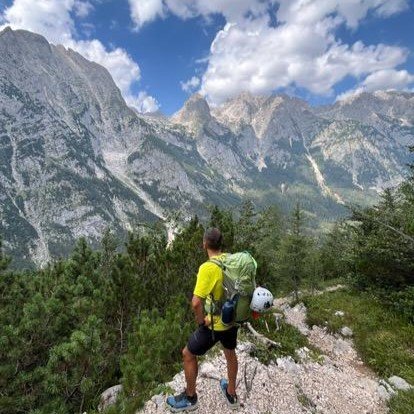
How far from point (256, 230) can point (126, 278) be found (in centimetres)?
3665

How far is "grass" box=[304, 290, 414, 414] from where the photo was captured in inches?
523

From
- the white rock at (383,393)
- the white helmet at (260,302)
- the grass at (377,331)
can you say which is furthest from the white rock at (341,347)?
the white helmet at (260,302)

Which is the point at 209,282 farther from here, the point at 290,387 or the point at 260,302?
the point at 290,387

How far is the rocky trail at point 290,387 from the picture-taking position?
9.12 m

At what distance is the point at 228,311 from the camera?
717 centimetres

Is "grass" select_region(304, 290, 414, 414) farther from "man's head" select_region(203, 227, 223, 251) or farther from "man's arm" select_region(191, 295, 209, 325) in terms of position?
"man's head" select_region(203, 227, 223, 251)

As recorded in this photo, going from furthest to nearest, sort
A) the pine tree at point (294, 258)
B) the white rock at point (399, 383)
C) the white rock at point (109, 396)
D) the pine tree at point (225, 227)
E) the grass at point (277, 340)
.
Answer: the pine tree at point (294, 258) → the pine tree at point (225, 227) → the white rock at point (399, 383) → the grass at point (277, 340) → the white rock at point (109, 396)

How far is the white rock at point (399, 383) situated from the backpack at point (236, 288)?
312 inches

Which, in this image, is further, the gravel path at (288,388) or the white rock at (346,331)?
the white rock at (346,331)

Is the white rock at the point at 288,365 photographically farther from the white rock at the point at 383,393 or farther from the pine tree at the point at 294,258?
the pine tree at the point at 294,258

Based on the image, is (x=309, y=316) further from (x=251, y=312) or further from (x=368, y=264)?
(x=251, y=312)

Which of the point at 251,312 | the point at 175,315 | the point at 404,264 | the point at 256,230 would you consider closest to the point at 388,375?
the point at 404,264

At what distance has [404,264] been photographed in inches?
748

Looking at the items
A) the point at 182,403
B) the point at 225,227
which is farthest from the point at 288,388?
the point at 225,227
